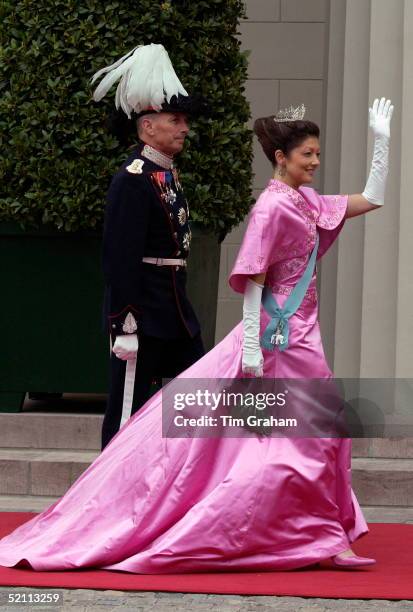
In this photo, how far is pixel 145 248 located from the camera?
18.5 feet

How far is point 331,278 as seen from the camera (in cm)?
836

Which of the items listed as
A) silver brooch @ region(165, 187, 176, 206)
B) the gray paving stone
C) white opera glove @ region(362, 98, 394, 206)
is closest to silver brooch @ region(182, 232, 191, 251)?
silver brooch @ region(165, 187, 176, 206)

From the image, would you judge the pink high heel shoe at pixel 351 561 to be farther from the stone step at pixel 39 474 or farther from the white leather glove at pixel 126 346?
the stone step at pixel 39 474

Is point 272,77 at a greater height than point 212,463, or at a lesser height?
greater

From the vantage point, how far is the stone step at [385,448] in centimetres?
685

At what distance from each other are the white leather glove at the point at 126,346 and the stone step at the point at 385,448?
1669 millimetres

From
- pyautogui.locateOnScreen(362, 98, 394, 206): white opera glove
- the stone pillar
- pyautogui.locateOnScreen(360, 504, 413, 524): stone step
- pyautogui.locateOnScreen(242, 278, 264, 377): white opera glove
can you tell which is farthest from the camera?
the stone pillar

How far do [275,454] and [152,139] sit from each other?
4.38 ft

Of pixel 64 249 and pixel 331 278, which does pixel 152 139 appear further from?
pixel 331 278

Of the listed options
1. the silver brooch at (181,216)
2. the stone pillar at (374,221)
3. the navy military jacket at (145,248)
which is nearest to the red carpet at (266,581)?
the navy military jacket at (145,248)

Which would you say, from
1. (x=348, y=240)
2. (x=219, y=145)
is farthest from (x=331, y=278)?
(x=219, y=145)

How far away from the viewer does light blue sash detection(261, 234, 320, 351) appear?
5.26 metres

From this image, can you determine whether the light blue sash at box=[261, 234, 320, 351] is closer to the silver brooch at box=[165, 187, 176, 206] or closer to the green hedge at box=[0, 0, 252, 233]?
the silver brooch at box=[165, 187, 176, 206]

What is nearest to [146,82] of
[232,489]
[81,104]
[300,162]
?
[300,162]
